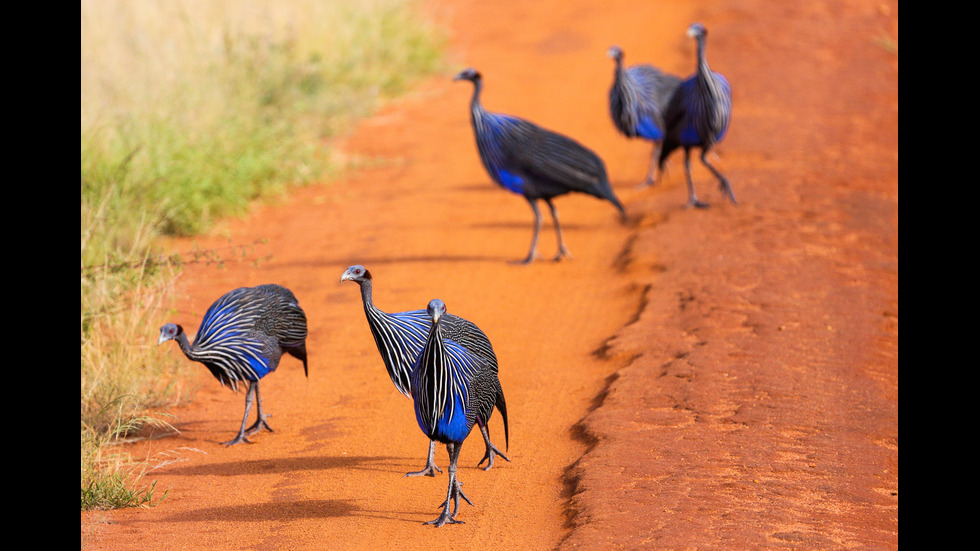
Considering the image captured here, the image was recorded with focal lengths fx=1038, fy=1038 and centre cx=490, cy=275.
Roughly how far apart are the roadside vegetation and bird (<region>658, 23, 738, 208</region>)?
417cm

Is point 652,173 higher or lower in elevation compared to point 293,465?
higher

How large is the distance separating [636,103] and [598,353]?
14.1ft

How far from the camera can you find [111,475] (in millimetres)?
5621

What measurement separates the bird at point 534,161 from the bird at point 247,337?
3.03 metres

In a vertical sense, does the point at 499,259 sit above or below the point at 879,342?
above

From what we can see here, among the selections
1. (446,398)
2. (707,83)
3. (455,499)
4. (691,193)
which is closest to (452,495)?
(455,499)

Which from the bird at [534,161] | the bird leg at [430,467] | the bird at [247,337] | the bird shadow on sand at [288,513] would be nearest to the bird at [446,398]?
the bird shadow on sand at [288,513]

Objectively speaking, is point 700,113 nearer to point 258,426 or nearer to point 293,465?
point 258,426

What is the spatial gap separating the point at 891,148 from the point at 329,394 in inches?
323

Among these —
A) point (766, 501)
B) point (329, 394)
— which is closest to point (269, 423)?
point (329, 394)

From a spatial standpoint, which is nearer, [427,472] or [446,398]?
[446,398]

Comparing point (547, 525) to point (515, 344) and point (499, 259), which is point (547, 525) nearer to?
point (515, 344)

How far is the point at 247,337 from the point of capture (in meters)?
6.30

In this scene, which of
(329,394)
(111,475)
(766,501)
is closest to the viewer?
(766,501)
